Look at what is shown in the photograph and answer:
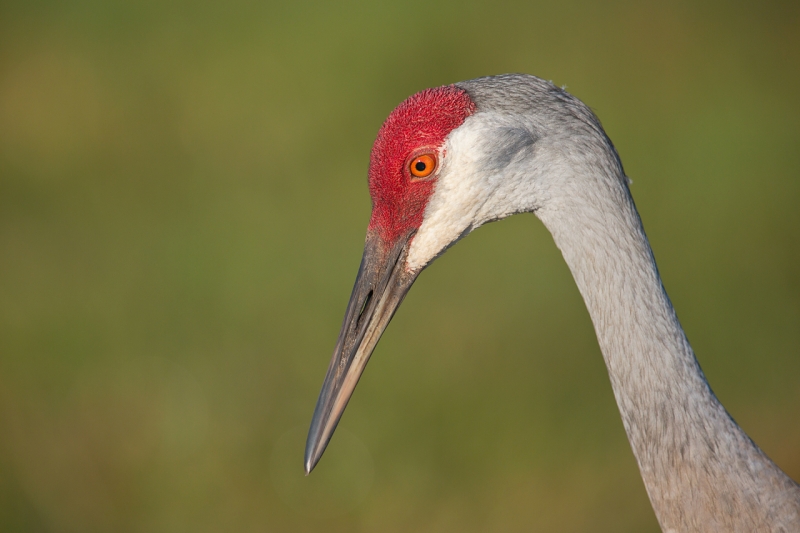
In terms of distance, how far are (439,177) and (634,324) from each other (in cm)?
69

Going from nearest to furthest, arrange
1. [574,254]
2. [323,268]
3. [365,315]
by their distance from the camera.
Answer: [574,254]
[365,315]
[323,268]

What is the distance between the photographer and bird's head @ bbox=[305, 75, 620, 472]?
6.46 feet

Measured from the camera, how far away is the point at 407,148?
2000 millimetres

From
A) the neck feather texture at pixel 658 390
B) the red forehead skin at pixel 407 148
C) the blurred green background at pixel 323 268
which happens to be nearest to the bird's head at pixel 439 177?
the red forehead skin at pixel 407 148

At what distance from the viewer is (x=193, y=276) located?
5.82 m

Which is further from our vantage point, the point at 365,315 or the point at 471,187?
the point at 365,315

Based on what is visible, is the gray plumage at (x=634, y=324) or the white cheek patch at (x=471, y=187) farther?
the white cheek patch at (x=471, y=187)

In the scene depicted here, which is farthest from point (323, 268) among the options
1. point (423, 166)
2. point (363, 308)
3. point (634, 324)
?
point (634, 324)

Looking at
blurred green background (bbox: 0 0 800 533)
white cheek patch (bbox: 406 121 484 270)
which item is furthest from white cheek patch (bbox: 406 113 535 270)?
blurred green background (bbox: 0 0 800 533)

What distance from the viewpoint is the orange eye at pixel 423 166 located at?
202cm

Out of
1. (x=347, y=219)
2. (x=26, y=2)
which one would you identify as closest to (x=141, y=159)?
(x=347, y=219)

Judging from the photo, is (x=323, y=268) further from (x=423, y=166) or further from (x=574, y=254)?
(x=574, y=254)

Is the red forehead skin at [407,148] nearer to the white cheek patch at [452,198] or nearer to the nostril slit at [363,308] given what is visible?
the white cheek patch at [452,198]

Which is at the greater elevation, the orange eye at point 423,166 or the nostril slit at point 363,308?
the orange eye at point 423,166
